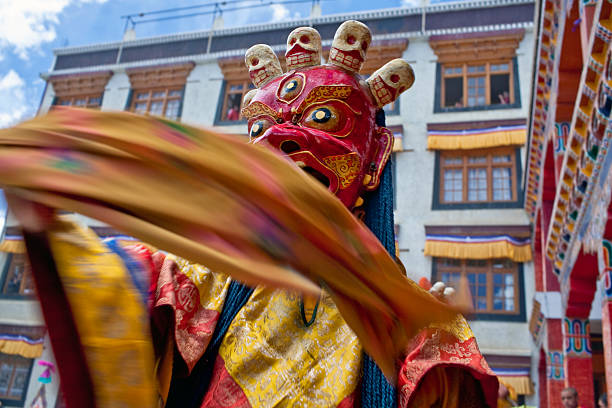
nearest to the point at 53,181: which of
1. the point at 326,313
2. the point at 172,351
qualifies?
the point at 172,351

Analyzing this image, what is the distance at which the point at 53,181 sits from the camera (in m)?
0.79

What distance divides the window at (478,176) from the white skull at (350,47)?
39.2ft

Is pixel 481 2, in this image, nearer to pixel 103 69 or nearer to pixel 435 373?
pixel 103 69

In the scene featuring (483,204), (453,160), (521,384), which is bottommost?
(521,384)

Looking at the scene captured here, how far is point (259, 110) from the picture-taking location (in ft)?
7.19

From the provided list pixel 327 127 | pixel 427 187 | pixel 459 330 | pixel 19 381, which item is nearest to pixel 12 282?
pixel 19 381

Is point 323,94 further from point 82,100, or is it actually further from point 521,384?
point 82,100

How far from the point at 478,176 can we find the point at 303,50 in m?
12.5

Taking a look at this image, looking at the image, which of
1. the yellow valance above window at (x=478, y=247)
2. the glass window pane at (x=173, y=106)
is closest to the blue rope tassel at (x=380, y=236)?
the yellow valance above window at (x=478, y=247)

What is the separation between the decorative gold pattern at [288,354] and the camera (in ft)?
5.02

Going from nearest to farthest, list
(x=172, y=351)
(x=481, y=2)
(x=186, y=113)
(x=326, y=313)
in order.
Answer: (x=172, y=351)
(x=326, y=313)
(x=481, y=2)
(x=186, y=113)

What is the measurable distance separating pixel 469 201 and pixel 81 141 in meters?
13.6

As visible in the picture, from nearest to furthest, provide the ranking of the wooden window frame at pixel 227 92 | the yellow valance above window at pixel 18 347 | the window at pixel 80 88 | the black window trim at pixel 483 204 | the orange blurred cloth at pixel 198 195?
the orange blurred cloth at pixel 198 195 < the black window trim at pixel 483 204 < the yellow valance above window at pixel 18 347 < the wooden window frame at pixel 227 92 < the window at pixel 80 88

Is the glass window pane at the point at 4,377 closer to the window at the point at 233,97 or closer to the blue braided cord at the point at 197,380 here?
the window at the point at 233,97
